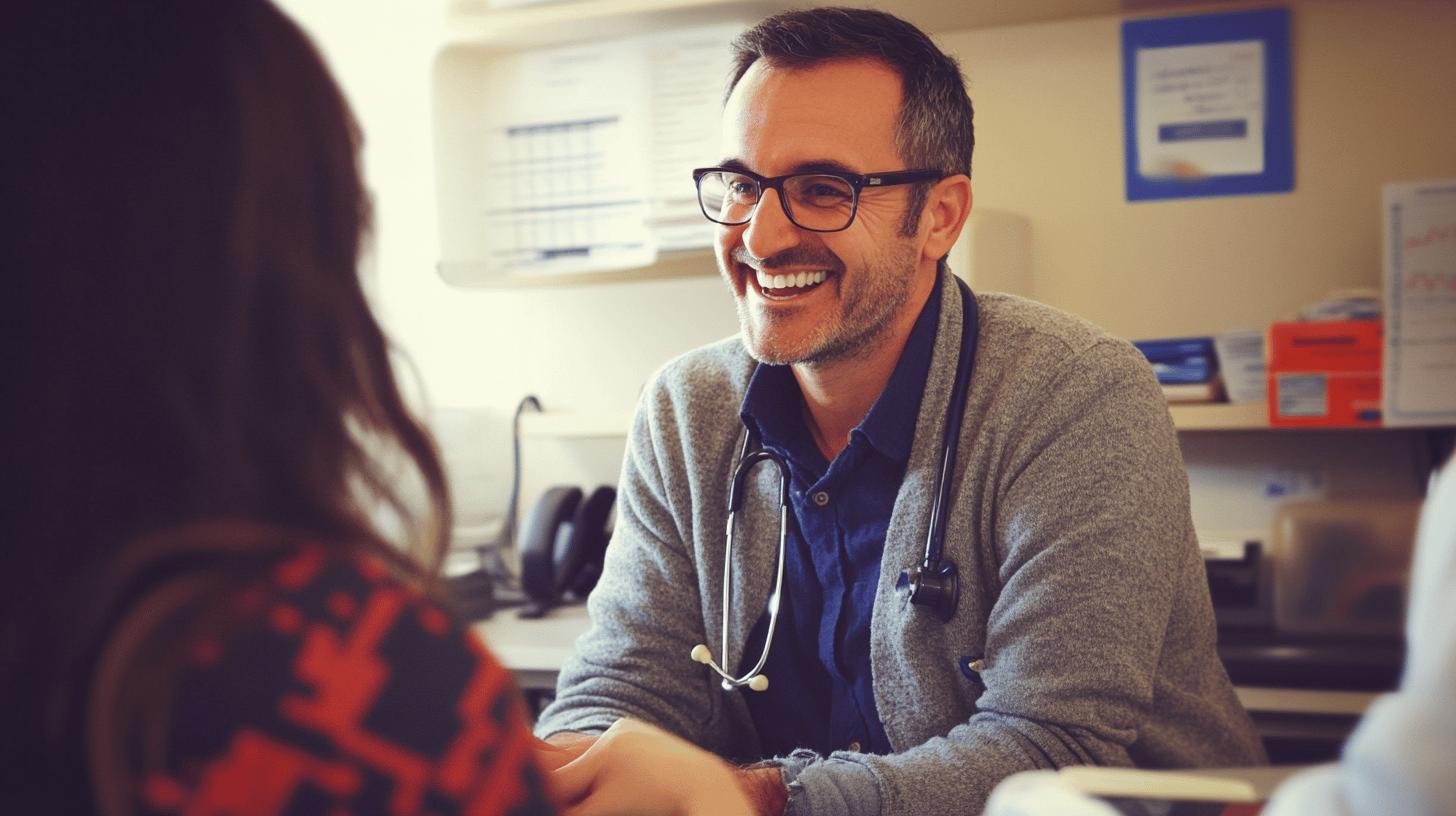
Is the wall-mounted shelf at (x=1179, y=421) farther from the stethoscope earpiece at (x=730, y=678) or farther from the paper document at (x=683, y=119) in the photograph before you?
the stethoscope earpiece at (x=730, y=678)

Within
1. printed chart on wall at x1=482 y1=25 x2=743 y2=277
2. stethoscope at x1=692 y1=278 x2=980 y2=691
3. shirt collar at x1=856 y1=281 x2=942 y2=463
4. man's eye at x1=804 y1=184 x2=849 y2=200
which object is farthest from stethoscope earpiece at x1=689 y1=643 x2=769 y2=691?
printed chart on wall at x1=482 y1=25 x2=743 y2=277

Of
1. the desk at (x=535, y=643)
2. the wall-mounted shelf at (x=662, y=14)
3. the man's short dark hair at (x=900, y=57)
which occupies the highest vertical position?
the wall-mounted shelf at (x=662, y=14)

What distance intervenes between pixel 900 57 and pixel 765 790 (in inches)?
33.9

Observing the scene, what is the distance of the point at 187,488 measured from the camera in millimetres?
532

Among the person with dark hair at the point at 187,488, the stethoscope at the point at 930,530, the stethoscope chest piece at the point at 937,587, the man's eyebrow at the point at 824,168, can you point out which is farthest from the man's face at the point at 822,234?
the person with dark hair at the point at 187,488

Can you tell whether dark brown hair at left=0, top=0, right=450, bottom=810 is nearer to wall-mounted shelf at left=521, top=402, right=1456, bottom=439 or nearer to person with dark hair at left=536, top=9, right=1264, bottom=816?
person with dark hair at left=536, top=9, right=1264, bottom=816

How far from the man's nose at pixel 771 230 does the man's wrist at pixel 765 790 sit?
604 mm

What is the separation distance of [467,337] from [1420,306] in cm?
175

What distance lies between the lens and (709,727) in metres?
1.43

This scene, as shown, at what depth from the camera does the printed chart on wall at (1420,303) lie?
1.83 metres

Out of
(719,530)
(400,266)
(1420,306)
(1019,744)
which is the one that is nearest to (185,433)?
(1019,744)

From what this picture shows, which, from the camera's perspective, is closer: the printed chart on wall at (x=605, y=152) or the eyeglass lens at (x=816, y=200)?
the eyeglass lens at (x=816, y=200)

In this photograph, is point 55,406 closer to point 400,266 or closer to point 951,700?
point 951,700

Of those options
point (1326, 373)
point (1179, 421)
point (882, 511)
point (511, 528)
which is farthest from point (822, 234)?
point (511, 528)
